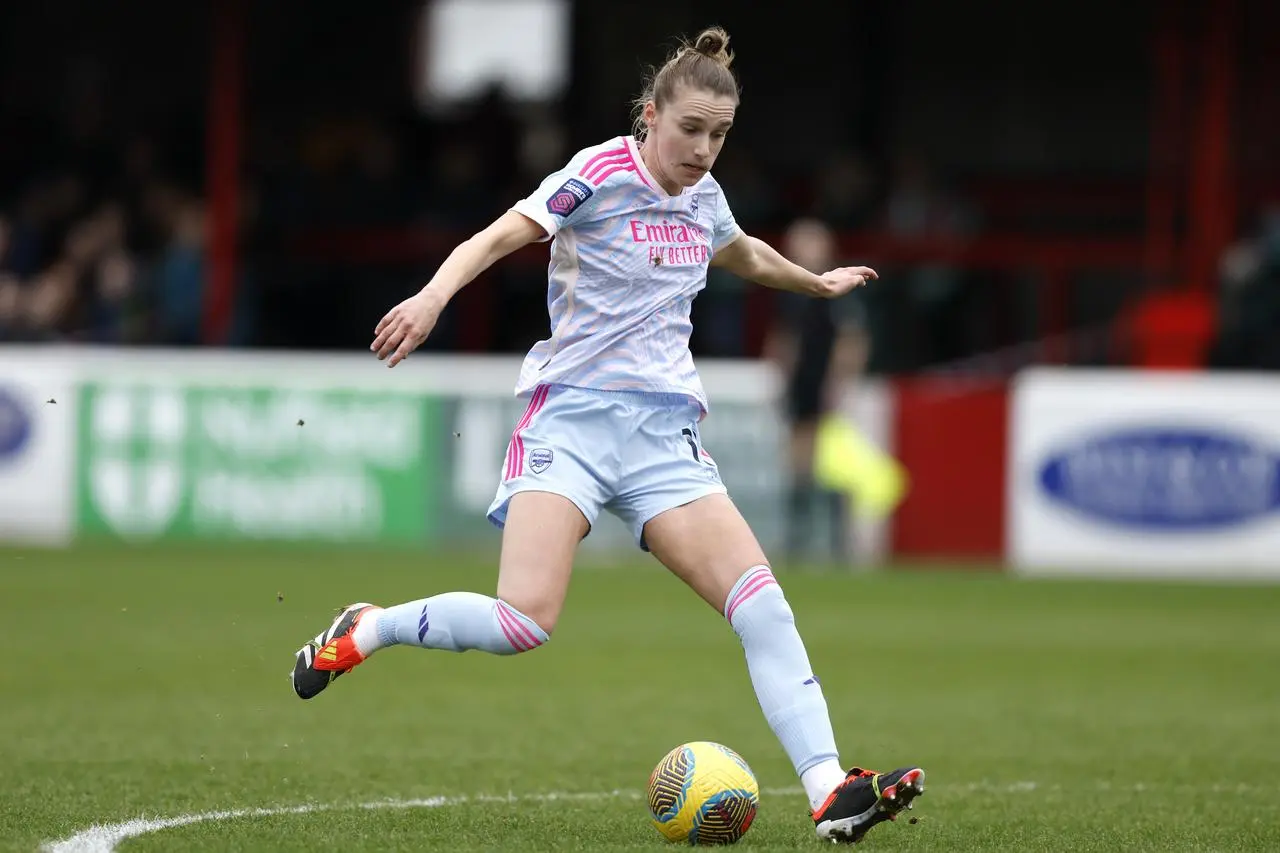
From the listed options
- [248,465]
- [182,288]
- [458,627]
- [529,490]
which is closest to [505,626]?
[458,627]

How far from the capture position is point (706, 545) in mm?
5758

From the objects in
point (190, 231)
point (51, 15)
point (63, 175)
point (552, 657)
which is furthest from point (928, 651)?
point (51, 15)

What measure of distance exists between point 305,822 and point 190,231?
43.3ft

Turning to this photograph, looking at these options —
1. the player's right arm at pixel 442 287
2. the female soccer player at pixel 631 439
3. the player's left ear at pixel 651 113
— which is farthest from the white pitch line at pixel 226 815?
the player's left ear at pixel 651 113

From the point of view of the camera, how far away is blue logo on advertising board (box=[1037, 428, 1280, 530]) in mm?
15016

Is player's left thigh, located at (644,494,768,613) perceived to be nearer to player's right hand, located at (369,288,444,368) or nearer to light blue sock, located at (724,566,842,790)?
light blue sock, located at (724,566,842,790)

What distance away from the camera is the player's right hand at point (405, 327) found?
507 centimetres

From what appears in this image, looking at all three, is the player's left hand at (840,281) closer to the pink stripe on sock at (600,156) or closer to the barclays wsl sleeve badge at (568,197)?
the pink stripe on sock at (600,156)

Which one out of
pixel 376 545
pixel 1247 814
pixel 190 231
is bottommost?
pixel 376 545

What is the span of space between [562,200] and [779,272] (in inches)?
38.5

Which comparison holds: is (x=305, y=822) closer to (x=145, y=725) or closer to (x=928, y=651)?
(x=145, y=725)

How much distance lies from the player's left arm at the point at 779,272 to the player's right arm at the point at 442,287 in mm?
836

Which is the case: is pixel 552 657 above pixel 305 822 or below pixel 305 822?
below

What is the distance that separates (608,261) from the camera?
227 inches
